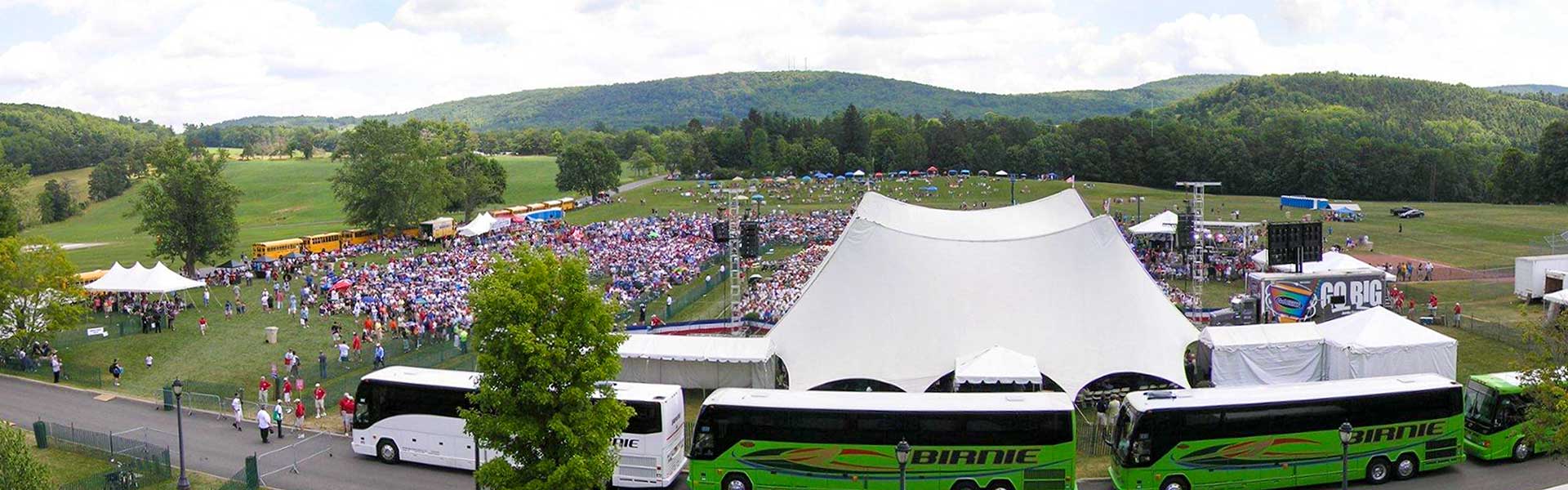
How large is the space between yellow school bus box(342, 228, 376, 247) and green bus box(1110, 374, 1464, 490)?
5018cm

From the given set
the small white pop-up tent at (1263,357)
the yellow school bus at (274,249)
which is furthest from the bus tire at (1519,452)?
the yellow school bus at (274,249)

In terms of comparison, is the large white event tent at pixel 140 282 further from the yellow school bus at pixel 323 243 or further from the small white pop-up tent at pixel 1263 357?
the small white pop-up tent at pixel 1263 357

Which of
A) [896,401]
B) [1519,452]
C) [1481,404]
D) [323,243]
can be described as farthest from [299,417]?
[323,243]

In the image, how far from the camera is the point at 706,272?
1700 inches

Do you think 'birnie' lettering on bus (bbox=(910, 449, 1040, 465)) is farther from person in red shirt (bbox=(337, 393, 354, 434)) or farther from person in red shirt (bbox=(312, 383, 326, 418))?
person in red shirt (bbox=(312, 383, 326, 418))

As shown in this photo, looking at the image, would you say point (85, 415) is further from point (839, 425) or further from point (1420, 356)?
point (1420, 356)

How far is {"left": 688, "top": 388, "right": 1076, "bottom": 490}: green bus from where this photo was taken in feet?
53.7

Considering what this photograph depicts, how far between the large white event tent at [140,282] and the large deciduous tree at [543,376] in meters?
26.2

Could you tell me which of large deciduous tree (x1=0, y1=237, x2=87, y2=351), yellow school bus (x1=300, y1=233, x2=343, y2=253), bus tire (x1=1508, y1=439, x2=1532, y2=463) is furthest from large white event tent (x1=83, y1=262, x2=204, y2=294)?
bus tire (x1=1508, y1=439, x2=1532, y2=463)

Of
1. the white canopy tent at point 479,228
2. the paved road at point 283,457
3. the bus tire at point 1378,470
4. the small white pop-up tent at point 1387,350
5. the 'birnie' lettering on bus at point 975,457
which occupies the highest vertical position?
the white canopy tent at point 479,228

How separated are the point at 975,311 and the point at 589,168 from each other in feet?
220

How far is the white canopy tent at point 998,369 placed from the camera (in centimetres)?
2062

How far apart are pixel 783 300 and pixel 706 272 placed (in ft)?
35.0

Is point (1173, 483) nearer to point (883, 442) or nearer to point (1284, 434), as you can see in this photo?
point (1284, 434)
